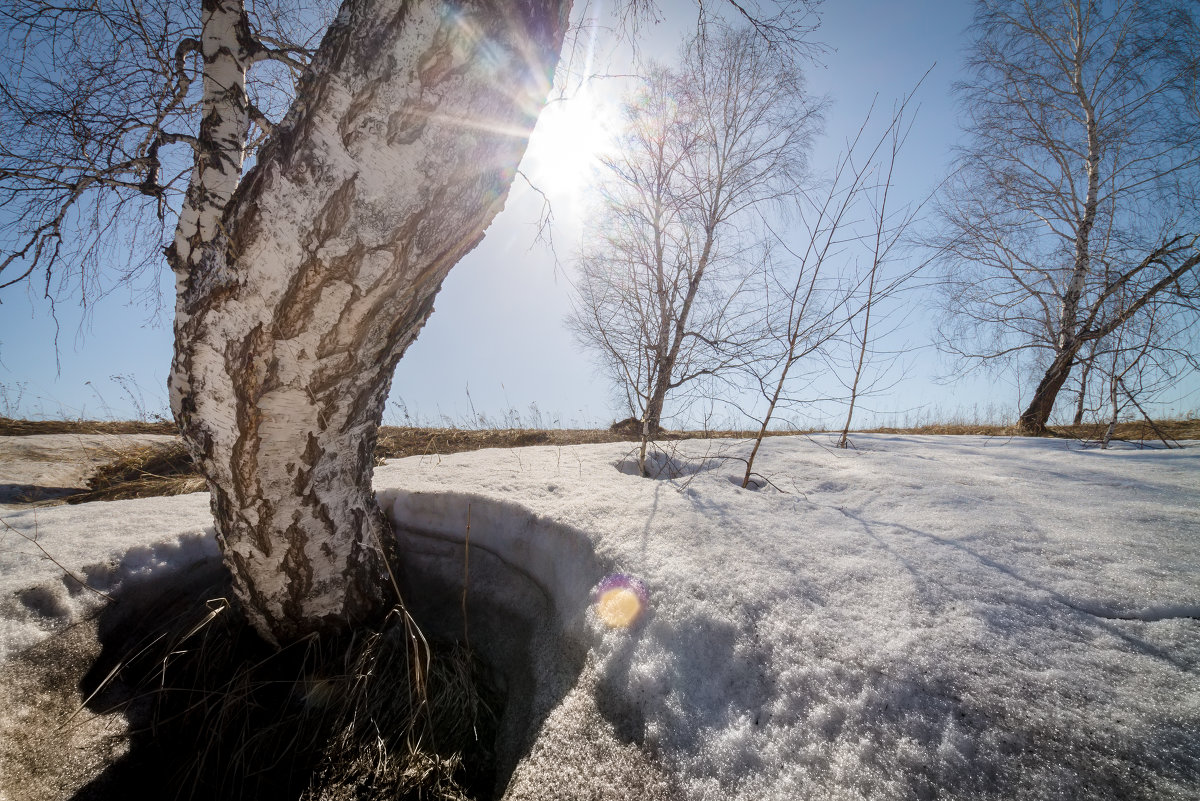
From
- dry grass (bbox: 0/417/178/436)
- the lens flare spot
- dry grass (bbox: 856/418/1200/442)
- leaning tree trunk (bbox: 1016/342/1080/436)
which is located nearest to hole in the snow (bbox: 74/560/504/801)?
the lens flare spot

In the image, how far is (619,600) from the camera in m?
1.31

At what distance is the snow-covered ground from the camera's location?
0.79 m

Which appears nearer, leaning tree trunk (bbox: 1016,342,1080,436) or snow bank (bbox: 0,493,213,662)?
snow bank (bbox: 0,493,213,662)

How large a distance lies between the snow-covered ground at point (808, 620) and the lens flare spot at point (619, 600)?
0.11 feet

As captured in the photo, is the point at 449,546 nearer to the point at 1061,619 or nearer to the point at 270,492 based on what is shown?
the point at 270,492

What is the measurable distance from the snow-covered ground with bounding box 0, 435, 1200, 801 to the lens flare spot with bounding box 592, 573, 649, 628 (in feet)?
0.11

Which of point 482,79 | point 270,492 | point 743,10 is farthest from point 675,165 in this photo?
point 270,492

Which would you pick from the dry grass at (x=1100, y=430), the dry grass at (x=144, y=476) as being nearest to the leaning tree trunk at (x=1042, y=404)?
the dry grass at (x=1100, y=430)

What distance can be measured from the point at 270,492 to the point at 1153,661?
2188 millimetres

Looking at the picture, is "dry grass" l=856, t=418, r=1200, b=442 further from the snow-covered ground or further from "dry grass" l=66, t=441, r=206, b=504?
"dry grass" l=66, t=441, r=206, b=504

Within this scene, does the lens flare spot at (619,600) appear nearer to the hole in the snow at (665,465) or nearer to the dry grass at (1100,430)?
the hole in the snow at (665,465)

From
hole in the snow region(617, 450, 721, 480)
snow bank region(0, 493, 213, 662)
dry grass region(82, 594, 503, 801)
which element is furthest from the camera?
hole in the snow region(617, 450, 721, 480)

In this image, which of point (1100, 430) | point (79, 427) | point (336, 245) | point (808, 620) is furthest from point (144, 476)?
point (1100, 430)

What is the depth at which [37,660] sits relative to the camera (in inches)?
52.1
